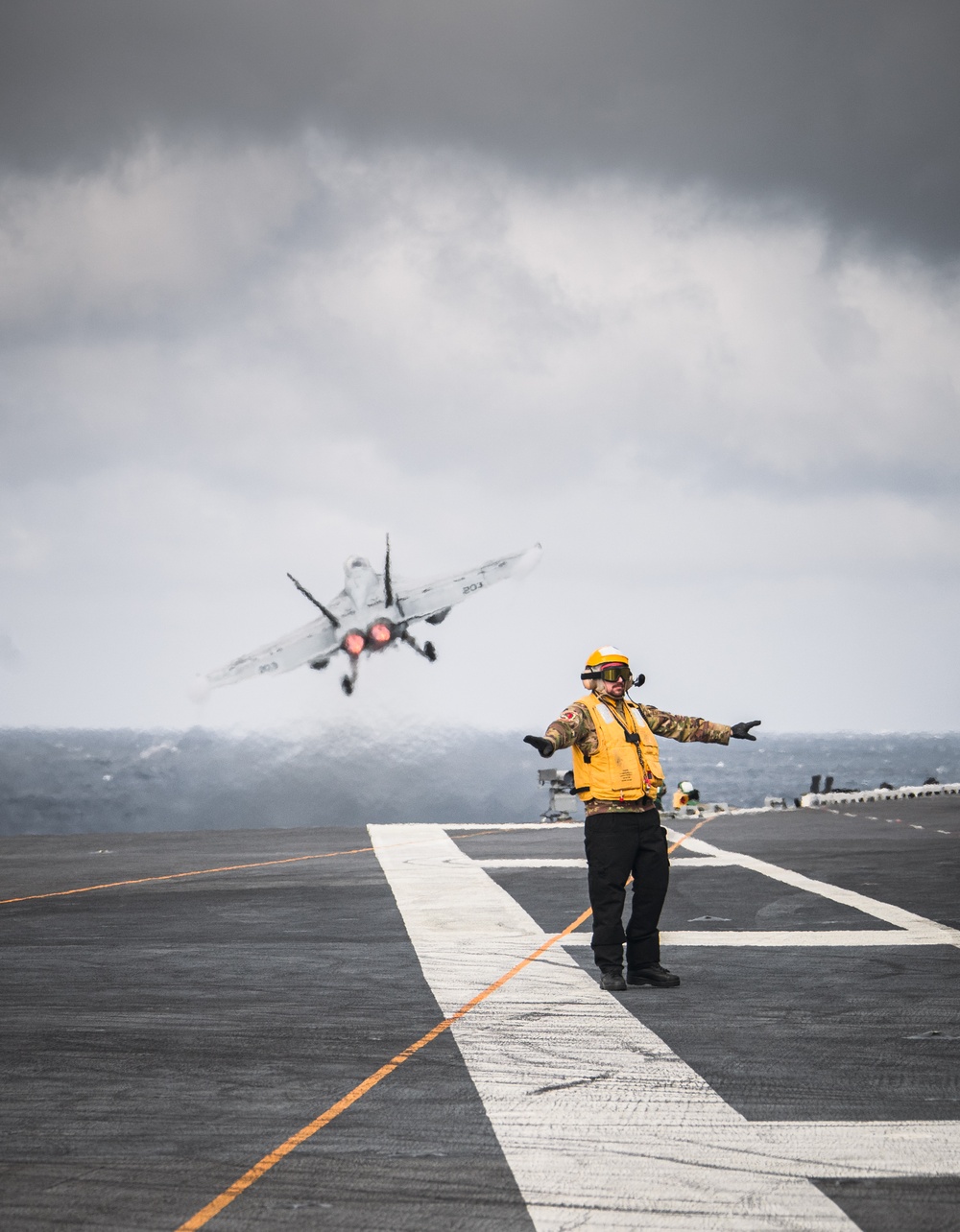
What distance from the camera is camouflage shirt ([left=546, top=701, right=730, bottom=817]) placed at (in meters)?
8.22

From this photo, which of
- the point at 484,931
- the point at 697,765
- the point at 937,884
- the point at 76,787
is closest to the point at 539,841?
the point at 937,884

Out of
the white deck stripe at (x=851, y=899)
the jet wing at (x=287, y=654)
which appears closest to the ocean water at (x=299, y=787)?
the jet wing at (x=287, y=654)

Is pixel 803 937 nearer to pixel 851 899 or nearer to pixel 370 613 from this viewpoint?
pixel 851 899

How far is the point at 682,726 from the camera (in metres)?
8.95

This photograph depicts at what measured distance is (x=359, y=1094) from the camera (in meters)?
5.58

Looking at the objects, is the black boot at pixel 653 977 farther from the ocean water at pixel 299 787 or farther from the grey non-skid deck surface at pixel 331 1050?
the ocean water at pixel 299 787

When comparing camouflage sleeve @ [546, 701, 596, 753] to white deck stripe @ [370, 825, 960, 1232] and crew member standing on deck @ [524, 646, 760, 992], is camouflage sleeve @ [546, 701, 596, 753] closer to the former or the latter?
crew member standing on deck @ [524, 646, 760, 992]

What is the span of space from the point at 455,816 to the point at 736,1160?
8291 centimetres

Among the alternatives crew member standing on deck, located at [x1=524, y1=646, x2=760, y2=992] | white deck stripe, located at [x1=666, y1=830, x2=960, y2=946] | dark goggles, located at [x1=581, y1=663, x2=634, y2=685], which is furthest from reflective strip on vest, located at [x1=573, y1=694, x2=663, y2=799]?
white deck stripe, located at [x1=666, y1=830, x2=960, y2=946]

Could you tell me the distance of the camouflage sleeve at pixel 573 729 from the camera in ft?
26.6

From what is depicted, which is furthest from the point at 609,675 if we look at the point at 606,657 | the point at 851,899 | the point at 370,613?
the point at 370,613

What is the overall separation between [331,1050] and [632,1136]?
211 cm

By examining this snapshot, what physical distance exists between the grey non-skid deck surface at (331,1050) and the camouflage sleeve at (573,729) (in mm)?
1773

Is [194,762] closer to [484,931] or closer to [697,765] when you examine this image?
[697,765]
